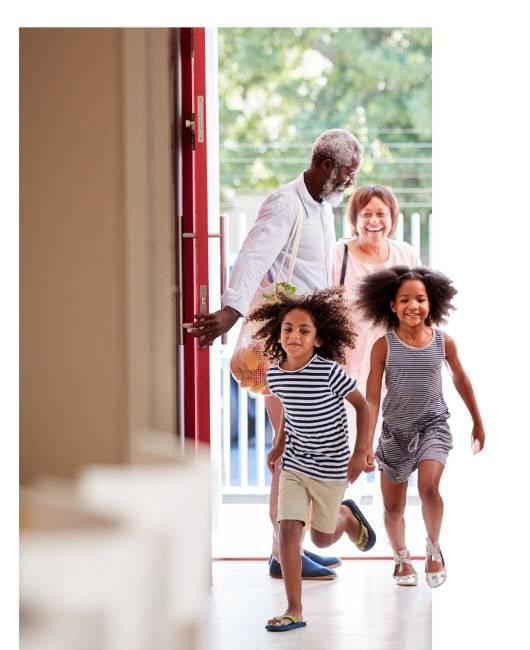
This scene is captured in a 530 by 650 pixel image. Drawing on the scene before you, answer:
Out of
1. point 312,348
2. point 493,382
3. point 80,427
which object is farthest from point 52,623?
point 493,382

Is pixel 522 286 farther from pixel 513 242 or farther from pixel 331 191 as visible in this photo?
pixel 331 191

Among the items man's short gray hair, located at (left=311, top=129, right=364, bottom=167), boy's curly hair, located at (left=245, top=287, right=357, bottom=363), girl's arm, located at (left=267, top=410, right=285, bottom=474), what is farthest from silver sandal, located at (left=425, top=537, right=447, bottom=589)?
man's short gray hair, located at (left=311, top=129, right=364, bottom=167)

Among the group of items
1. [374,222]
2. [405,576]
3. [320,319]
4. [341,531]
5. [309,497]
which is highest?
[374,222]

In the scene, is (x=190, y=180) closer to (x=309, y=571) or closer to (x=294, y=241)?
(x=294, y=241)

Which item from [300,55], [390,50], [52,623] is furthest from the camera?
[300,55]

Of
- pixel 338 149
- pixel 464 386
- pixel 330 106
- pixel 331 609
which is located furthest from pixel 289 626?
pixel 330 106

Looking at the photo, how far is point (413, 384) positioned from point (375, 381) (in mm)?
109

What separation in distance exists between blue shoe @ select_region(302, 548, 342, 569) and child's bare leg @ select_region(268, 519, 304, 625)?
6 centimetres

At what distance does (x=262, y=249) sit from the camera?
258 centimetres

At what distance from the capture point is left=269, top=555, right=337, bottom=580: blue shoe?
2605mm

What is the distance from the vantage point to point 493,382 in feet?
8.46

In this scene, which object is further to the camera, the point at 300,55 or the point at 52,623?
the point at 300,55

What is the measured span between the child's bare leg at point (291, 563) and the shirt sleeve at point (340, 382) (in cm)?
39

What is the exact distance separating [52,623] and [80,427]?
1.82ft
